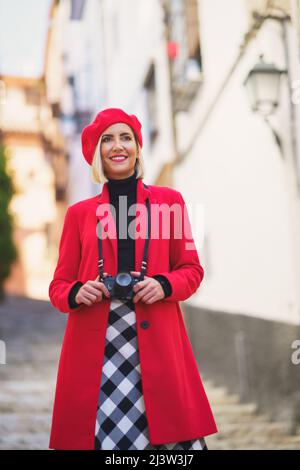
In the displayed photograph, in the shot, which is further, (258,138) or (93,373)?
(258,138)

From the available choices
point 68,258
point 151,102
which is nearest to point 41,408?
point 68,258

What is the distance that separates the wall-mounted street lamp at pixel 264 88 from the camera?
5.07 m

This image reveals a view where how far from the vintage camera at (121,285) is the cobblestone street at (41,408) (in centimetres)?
272

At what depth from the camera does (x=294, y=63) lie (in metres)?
5.02

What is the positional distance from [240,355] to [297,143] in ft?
7.83

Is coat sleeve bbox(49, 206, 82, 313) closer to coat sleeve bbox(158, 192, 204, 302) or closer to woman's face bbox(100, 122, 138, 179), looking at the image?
woman's face bbox(100, 122, 138, 179)

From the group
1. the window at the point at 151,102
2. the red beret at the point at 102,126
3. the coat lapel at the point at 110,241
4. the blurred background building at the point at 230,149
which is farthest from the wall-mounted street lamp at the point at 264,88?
the window at the point at 151,102

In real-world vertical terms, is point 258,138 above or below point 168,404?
above

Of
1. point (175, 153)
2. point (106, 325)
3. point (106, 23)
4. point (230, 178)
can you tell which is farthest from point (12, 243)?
point (106, 325)

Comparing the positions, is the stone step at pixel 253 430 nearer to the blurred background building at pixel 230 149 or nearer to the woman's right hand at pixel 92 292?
the blurred background building at pixel 230 149

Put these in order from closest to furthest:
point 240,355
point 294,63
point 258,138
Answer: point 294,63 → point 258,138 → point 240,355

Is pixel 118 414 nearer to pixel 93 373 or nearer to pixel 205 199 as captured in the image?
pixel 93 373

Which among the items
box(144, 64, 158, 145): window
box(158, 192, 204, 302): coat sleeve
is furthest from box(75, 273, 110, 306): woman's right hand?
box(144, 64, 158, 145): window

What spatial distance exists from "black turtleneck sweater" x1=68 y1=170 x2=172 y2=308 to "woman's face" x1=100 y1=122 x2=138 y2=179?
3 centimetres
